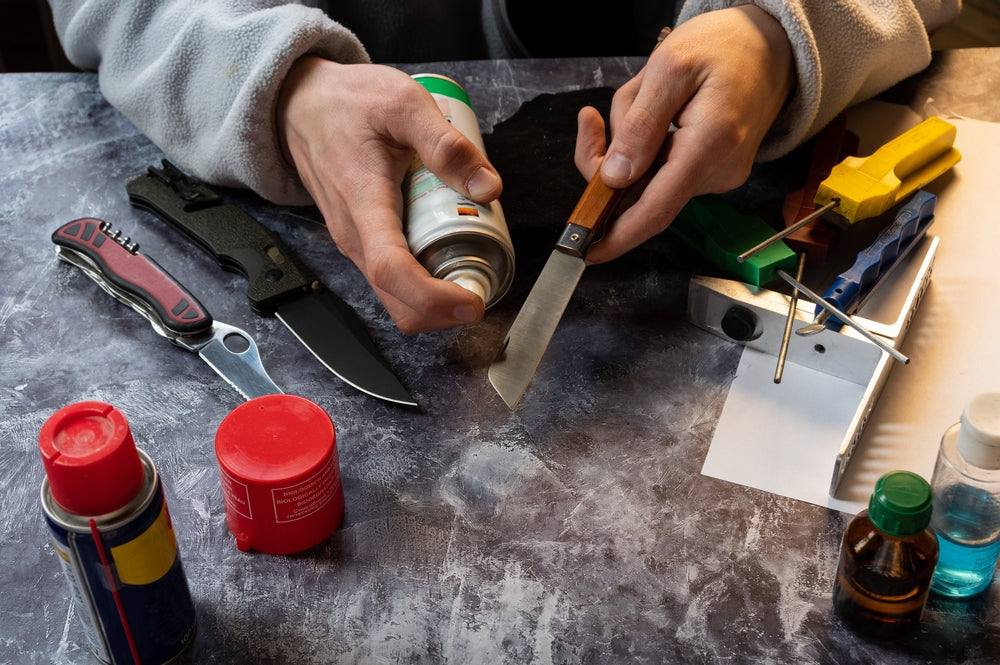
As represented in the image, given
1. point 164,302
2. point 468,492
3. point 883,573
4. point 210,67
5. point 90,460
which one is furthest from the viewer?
point 210,67

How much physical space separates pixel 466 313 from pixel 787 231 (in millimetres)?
342

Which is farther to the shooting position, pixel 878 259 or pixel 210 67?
pixel 210 67

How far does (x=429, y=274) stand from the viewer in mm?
815

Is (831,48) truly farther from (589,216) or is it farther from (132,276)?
(132,276)

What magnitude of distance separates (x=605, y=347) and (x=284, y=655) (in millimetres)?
413

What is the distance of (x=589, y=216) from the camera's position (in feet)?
2.79

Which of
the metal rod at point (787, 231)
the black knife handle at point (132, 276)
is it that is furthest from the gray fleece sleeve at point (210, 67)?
the metal rod at point (787, 231)

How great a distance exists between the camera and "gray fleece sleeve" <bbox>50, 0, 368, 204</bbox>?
97 centimetres

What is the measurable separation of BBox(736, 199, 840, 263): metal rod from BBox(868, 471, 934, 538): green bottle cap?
34 cm

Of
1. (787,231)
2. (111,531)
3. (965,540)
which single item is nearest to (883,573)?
(965,540)

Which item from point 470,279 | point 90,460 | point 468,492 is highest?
point 90,460

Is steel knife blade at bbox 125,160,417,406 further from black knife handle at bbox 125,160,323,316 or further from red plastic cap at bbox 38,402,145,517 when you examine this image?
red plastic cap at bbox 38,402,145,517

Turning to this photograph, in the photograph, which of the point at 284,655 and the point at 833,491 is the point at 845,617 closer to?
the point at 833,491

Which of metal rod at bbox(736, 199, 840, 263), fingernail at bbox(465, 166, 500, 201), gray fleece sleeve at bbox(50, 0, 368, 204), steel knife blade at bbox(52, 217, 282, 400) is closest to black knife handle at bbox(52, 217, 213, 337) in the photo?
steel knife blade at bbox(52, 217, 282, 400)
